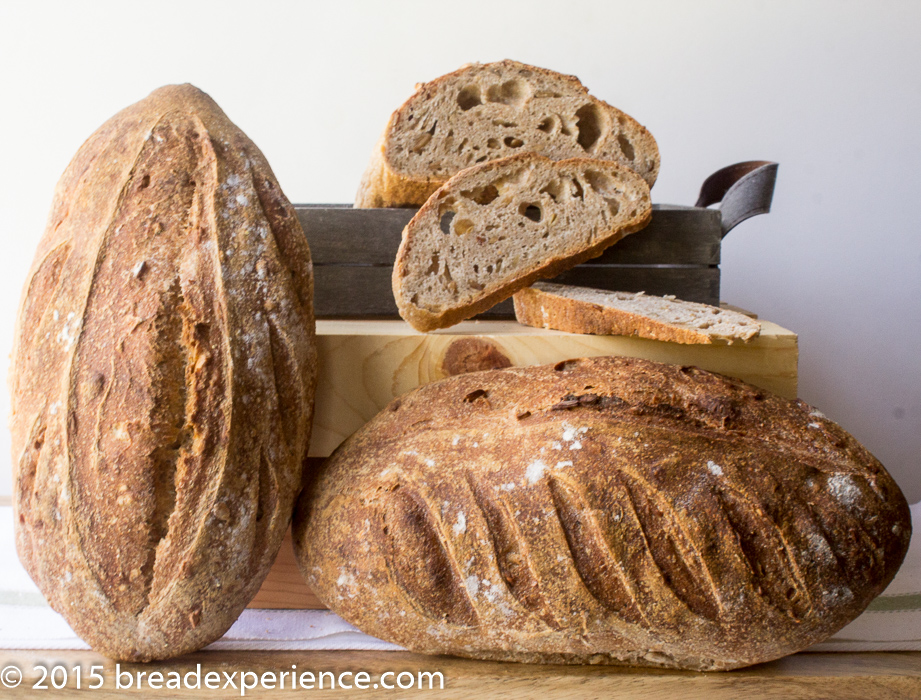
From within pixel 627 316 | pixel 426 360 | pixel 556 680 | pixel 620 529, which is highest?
pixel 627 316

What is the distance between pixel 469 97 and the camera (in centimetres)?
141

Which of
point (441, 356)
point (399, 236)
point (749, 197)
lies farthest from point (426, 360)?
point (749, 197)

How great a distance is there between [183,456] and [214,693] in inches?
13.2

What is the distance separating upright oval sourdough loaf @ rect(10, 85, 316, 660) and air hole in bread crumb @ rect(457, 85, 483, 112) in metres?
0.50

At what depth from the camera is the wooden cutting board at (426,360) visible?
1.20 metres

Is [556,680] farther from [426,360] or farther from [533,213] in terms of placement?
[533,213]

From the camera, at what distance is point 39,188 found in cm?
211

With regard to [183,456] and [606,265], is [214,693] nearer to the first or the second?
[183,456]

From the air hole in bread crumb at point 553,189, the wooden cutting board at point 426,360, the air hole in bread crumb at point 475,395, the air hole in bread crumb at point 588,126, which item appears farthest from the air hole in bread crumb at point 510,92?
the air hole in bread crumb at point 475,395

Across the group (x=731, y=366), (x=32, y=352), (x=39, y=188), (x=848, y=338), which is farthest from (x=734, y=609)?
(x=39, y=188)

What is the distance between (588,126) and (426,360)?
592 millimetres

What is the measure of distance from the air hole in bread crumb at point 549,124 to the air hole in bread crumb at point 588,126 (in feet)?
0.14

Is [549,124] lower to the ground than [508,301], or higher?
higher

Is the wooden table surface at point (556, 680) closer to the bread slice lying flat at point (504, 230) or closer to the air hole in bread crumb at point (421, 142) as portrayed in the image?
the bread slice lying flat at point (504, 230)
